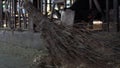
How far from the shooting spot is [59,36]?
6934 mm

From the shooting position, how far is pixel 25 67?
888 cm

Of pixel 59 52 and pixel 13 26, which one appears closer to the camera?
pixel 59 52

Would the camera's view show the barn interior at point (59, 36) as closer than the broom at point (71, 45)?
No

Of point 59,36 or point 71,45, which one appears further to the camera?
point 59,36

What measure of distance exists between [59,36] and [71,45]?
0.39 meters

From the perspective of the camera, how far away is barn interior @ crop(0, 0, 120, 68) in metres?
6.44

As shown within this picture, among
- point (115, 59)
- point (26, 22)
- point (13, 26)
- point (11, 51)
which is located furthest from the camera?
point (13, 26)

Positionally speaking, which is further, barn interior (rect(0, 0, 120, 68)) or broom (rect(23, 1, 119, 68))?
barn interior (rect(0, 0, 120, 68))

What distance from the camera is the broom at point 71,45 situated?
20.6 feet

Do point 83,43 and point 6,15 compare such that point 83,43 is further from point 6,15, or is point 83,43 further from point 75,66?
point 6,15

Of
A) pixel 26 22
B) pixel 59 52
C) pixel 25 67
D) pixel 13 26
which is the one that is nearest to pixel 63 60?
pixel 59 52

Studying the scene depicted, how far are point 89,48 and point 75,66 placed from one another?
22.5 inches

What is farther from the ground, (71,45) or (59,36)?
(59,36)

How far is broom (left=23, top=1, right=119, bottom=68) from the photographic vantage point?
20.6 feet
